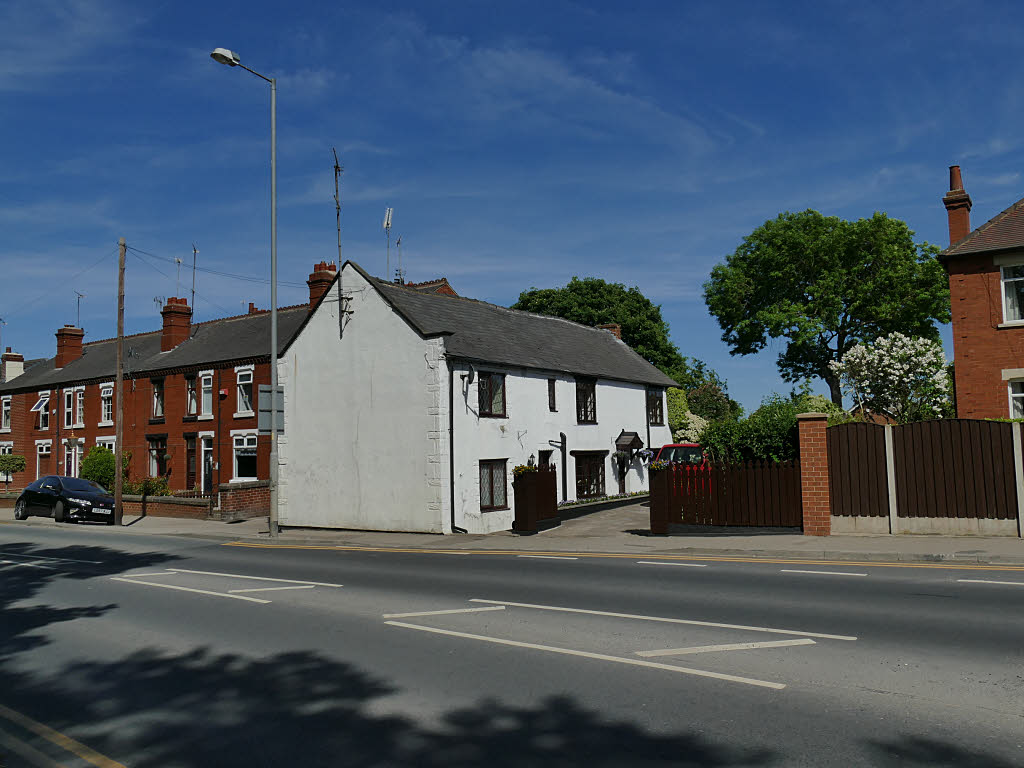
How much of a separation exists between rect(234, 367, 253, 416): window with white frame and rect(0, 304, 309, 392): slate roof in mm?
729

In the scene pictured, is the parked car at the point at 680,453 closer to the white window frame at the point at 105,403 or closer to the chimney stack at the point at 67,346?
the white window frame at the point at 105,403

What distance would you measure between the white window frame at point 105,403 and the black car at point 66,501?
1176cm

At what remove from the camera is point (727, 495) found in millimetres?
17562

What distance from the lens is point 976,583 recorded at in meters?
10.4

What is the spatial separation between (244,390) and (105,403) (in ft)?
38.8

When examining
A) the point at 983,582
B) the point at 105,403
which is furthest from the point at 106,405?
the point at 983,582

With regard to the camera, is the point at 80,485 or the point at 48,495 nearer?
the point at 48,495

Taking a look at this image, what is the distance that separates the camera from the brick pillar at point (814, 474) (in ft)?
53.2

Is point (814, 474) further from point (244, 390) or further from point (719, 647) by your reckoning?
point (244, 390)

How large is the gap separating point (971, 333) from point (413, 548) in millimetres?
18045

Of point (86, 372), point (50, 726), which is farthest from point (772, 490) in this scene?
point (86, 372)

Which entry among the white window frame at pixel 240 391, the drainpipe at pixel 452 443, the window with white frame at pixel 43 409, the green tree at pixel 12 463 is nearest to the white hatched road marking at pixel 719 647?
the drainpipe at pixel 452 443

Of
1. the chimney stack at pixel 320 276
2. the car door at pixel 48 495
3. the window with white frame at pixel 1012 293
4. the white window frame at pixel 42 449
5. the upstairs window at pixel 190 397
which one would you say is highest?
the chimney stack at pixel 320 276

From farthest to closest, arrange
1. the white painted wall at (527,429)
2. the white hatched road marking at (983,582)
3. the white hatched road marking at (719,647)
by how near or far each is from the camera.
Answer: the white painted wall at (527,429)
the white hatched road marking at (983,582)
the white hatched road marking at (719,647)
